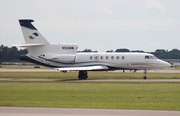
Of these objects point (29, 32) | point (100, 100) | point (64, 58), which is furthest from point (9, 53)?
point (100, 100)

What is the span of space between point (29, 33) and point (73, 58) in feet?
18.2

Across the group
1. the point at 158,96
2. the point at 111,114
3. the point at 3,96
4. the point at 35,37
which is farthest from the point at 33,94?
the point at 35,37

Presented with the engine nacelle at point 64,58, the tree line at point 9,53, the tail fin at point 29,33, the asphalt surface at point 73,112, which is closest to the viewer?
the asphalt surface at point 73,112

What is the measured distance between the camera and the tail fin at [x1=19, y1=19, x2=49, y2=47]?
47.1 m

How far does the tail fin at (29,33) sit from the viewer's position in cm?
4712

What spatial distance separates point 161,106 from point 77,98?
19.0 ft

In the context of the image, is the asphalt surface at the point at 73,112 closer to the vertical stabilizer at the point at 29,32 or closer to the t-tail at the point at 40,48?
the t-tail at the point at 40,48

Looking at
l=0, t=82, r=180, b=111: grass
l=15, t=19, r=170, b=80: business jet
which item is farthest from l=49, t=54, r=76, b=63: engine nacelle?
l=0, t=82, r=180, b=111: grass

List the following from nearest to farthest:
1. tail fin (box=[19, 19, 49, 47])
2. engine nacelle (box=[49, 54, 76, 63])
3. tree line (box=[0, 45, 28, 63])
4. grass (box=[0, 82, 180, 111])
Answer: grass (box=[0, 82, 180, 111]) → tail fin (box=[19, 19, 49, 47]) → engine nacelle (box=[49, 54, 76, 63]) → tree line (box=[0, 45, 28, 63])

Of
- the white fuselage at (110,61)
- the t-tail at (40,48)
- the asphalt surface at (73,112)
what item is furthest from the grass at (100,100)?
the t-tail at (40,48)

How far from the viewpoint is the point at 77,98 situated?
25.0m

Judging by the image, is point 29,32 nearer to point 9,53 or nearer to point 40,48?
point 40,48

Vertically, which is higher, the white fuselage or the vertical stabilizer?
the vertical stabilizer

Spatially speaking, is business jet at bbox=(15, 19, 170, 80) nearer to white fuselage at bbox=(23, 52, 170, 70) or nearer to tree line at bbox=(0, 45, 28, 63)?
white fuselage at bbox=(23, 52, 170, 70)
